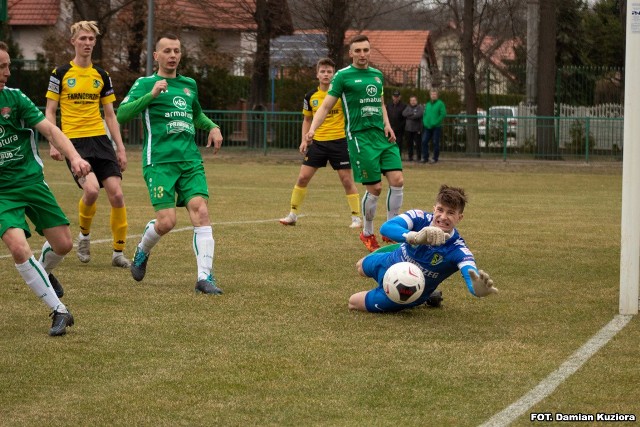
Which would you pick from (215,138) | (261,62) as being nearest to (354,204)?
(215,138)

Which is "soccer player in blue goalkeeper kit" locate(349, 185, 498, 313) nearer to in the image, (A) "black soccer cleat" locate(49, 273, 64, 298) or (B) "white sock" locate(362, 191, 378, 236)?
(A) "black soccer cleat" locate(49, 273, 64, 298)

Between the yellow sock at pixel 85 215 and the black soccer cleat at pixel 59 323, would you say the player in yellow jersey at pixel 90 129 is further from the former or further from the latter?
the black soccer cleat at pixel 59 323

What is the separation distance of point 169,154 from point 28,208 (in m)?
1.94

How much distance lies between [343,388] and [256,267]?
186 inches

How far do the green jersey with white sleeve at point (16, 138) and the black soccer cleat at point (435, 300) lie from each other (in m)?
2.97

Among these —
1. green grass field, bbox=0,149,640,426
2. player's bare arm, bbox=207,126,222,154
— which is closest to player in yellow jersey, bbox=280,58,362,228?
green grass field, bbox=0,149,640,426

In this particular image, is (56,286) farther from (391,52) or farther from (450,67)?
(391,52)

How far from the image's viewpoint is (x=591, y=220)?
15672 mm

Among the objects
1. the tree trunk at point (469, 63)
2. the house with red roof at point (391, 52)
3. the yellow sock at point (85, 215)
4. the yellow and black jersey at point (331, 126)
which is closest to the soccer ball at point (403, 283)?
the yellow sock at point (85, 215)

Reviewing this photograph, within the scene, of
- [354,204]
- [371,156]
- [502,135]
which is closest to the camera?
[371,156]

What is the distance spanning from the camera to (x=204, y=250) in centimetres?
877

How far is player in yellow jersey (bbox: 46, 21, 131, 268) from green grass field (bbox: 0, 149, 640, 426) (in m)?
0.40

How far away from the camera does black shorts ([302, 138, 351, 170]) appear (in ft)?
47.9

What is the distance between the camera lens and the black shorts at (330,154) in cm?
1459
